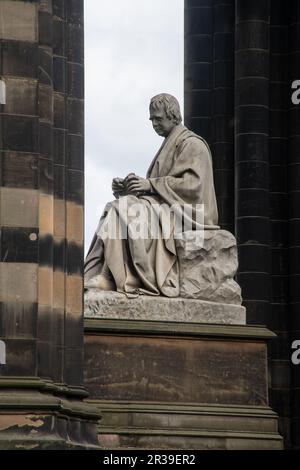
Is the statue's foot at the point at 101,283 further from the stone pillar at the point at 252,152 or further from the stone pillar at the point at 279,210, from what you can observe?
the stone pillar at the point at 279,210

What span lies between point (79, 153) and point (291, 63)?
10.3 metres

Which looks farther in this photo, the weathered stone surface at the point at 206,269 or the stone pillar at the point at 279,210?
the stone pillar at the point at 279,210

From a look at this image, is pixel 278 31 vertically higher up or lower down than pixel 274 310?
higher up

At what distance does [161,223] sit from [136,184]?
0.77m

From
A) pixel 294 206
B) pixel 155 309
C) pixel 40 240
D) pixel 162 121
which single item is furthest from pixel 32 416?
pixel 294 206

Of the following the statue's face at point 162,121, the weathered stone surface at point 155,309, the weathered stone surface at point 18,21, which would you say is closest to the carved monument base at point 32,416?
the weathered stone surface at point 18,21

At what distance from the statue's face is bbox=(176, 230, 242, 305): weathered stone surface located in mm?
1801

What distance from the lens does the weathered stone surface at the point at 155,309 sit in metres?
36.7

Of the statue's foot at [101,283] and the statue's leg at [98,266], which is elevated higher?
Result: the statue's leg at [98,266]

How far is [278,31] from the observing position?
43250mm

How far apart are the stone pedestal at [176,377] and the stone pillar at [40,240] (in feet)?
10.5

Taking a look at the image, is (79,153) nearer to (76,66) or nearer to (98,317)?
(76,66)

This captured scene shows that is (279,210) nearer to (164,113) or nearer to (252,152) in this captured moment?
(252,152)

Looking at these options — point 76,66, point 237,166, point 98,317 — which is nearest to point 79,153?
point 76,66
